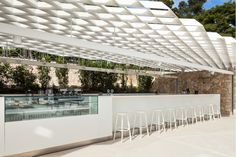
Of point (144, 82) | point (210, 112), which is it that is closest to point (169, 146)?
point (210, 112)

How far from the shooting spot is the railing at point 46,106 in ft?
18.6

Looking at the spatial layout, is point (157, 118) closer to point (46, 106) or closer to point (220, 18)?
point (46, 106)

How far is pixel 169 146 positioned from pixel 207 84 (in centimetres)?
966

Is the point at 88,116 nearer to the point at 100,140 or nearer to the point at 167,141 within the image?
the point at 100,140

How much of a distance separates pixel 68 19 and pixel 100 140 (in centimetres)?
A: 333

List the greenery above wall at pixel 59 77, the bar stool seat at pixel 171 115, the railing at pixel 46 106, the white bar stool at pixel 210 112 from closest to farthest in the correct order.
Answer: the railing at pixel 46 106 → the bar stool seat at pixel 171 115 → the white bar stool at pixel 210 112 → the greenery above wall at pixel 59 77

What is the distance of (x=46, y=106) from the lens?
640cm

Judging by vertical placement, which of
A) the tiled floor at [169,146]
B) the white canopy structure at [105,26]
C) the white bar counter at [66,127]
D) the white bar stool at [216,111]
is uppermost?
the white canopy structure at [105,26]

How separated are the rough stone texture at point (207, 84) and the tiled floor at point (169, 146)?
6264 mm

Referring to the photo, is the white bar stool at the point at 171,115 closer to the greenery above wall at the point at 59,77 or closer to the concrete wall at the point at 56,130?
the concrete wall at the point at 56,130

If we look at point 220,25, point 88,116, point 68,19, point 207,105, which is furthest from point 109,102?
point 220,25

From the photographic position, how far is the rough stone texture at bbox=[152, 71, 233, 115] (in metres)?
15.2

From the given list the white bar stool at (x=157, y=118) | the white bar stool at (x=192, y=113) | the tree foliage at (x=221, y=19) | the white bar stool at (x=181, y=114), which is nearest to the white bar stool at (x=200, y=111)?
the white bar stool at (x=192, y=113)

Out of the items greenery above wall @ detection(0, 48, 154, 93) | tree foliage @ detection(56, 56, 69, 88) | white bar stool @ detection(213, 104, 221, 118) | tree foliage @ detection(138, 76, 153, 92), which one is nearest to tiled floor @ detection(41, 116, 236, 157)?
white bar stool @ detection(213, 104, 221, 118)
